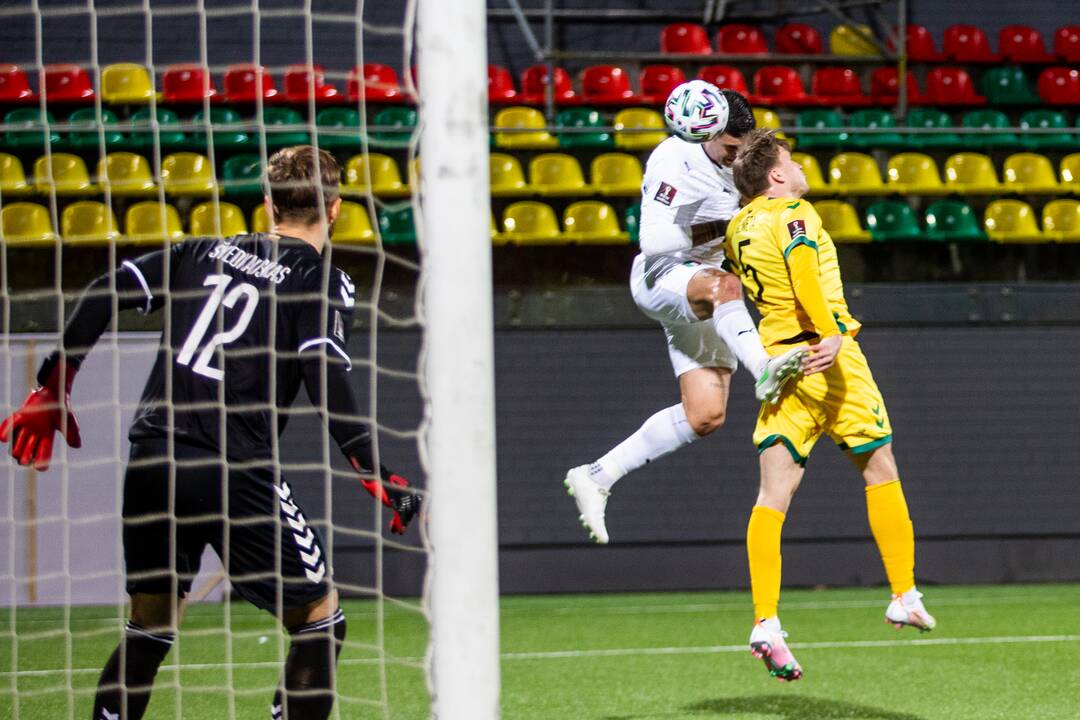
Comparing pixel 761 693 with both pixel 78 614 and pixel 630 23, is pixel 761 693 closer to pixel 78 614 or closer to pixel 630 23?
pixel 78 614

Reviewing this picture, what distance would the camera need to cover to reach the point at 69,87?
1124cm

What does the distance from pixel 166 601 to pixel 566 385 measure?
6071 millimetres

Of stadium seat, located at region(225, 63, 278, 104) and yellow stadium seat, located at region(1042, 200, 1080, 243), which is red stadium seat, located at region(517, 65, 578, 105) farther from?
yellow stadium seat, located at region(1042, 200, 1080, 243)

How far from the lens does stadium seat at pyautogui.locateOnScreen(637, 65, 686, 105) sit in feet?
39.9

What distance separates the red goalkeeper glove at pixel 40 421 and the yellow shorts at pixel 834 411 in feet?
7.29

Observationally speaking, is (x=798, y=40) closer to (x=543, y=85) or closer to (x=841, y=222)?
(x=543, y=85)

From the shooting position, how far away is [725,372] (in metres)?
5.08

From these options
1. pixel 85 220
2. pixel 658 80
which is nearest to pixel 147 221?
pixel 85 220

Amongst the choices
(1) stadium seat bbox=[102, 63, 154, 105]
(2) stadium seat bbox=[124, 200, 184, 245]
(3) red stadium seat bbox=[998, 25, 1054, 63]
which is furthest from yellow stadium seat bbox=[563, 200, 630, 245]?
(3) red stadium seat bbox=[998, 25, 1054, 63]

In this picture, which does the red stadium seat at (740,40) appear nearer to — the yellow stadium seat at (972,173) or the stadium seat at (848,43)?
the stadium seat at (848,43)

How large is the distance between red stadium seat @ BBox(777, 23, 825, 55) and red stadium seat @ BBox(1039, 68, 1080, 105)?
202 centimetres

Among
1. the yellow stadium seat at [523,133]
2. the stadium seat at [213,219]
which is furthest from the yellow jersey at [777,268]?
the yellow stadium seat at [523,133]

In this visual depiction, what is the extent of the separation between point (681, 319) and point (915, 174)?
6.51m

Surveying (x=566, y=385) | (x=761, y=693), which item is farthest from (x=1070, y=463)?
(x=761, y=693)
